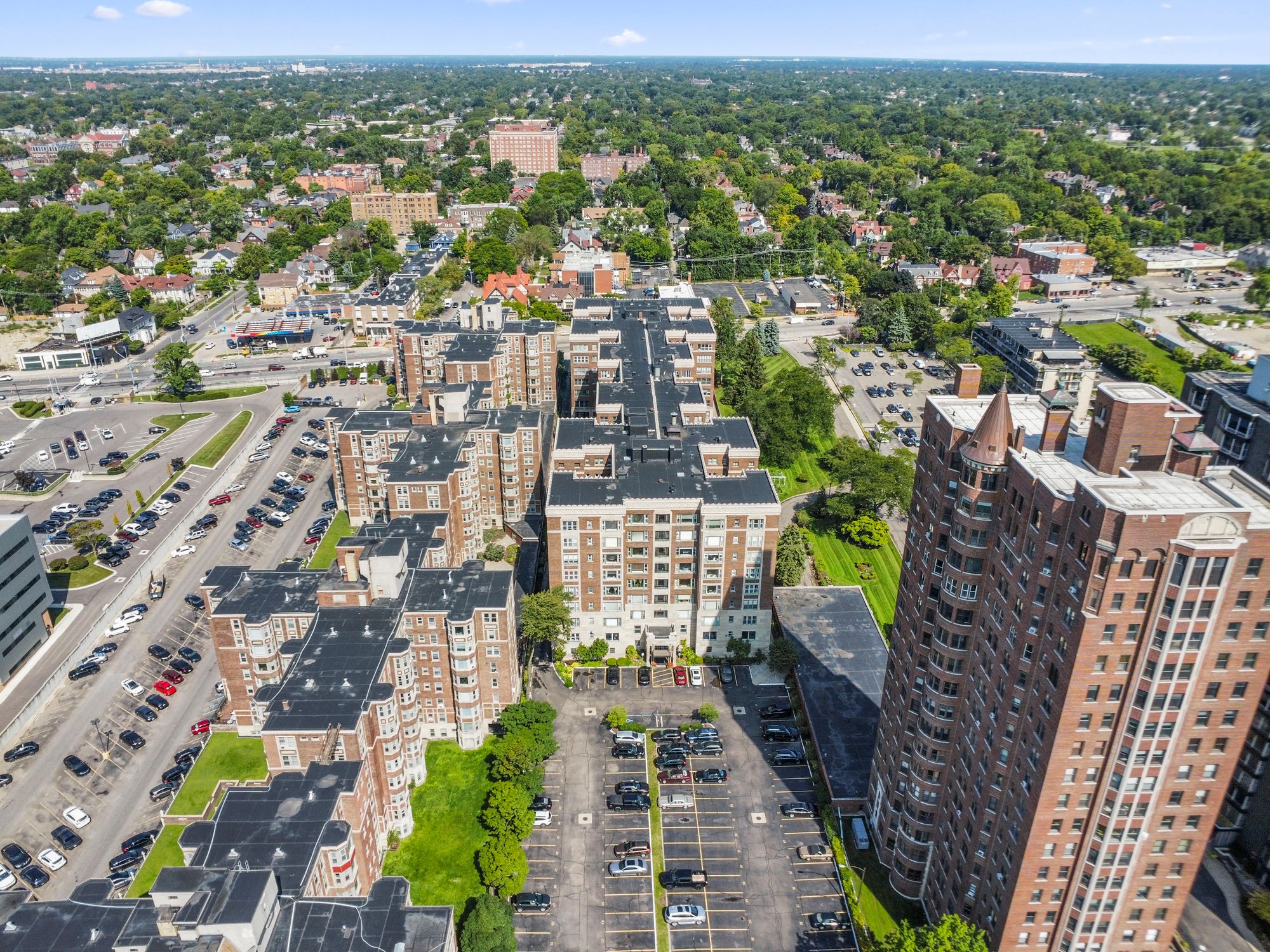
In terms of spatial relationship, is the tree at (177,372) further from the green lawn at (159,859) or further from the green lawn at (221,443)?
the green lawn at (159,859)

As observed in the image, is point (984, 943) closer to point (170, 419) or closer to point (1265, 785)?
point (1265, 785)

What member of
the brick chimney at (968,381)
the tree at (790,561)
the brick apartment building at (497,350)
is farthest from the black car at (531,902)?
the brick apartment building at (497,350)

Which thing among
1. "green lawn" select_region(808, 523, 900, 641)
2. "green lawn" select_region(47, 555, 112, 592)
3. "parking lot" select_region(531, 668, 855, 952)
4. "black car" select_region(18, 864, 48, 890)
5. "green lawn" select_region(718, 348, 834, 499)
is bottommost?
"parking lot" select_region(531, 668, 855, 952)

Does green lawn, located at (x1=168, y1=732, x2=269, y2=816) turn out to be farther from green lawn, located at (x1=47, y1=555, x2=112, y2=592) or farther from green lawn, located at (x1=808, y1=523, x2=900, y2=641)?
green lawn, located at (x1=808, y1=523, x2=900, y2=641)

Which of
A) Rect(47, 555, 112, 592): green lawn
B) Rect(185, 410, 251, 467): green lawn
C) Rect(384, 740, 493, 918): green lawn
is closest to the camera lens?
Rect(384, 740, 493, 918): green lawn

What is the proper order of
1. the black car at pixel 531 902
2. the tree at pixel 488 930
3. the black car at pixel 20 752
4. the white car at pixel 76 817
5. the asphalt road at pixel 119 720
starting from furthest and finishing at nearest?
the black car at pixel 20 752 → the white car at pixel 76 817 → the asphalt road at pixel 119 720 → the black car at pixel 531 902 → the tree at pixel 488 930

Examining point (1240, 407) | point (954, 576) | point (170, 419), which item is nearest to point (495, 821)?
point (954, 576)

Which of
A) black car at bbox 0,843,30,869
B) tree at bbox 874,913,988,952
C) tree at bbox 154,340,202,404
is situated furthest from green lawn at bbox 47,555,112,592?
tree at bbox 874,913,988,952
